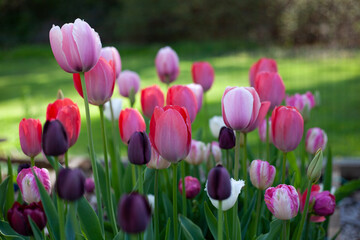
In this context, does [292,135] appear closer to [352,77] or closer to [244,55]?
[352,77]

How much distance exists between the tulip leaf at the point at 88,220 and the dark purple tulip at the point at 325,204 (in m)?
0.55

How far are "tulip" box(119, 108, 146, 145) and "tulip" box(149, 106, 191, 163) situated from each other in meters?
0.21

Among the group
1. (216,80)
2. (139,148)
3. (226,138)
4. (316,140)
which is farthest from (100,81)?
(216,80)

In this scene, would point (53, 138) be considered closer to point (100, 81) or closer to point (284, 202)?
point (100, 81)

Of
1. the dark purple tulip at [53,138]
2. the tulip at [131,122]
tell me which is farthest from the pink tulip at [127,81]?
the dark purple tulip at [53,138]

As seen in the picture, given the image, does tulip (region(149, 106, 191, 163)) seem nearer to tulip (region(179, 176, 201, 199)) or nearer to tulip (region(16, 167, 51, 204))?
tulip (region(16, 167, 51, 204))

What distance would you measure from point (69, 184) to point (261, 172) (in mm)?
542

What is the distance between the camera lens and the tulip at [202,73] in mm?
1685

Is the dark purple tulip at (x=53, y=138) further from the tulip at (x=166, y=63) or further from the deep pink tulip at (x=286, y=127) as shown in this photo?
the tulip at (x=166, y=63)

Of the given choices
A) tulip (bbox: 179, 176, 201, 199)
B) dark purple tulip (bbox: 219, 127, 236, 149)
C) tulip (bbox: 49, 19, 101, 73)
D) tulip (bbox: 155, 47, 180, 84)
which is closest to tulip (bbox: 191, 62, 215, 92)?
tulip (bbox: 155, 47, 180, 84)

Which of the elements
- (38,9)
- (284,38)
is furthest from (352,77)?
(38,9)

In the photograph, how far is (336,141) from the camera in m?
3.57

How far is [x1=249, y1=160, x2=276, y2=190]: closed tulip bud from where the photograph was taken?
1152 millimetres

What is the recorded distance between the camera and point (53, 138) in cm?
82
